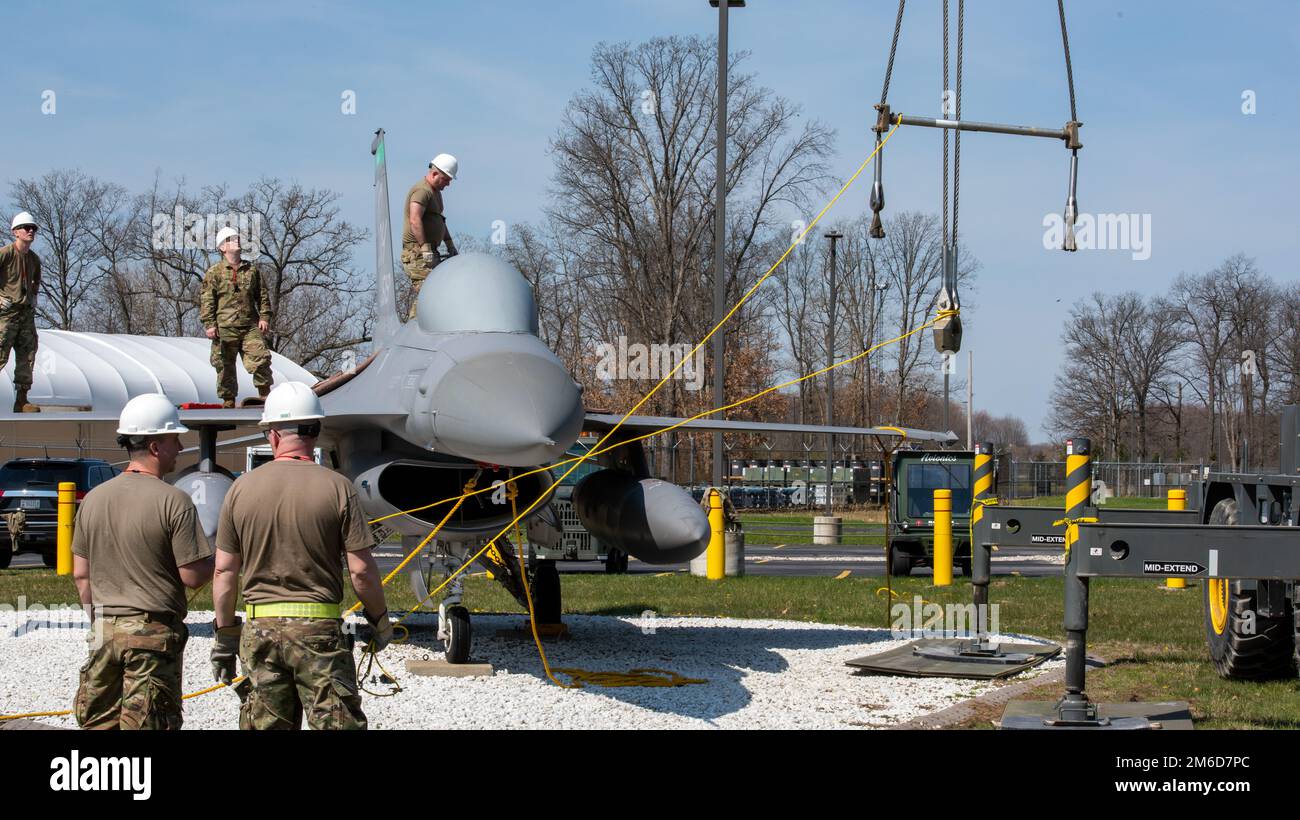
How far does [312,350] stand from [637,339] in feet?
54.8

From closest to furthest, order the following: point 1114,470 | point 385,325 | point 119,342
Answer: point 385,325
point 119,342
point 1114,470

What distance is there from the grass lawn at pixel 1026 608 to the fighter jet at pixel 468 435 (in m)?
3.13

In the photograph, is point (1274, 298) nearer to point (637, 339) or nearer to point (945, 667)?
point (637, 339)

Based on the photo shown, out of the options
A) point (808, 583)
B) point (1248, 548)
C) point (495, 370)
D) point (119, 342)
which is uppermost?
point (119, 342)

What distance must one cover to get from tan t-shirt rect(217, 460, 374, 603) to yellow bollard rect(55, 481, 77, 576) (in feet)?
51.9

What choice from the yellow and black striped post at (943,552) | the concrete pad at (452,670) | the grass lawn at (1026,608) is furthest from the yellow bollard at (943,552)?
the concrete pad at (452,670)

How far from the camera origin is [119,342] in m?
48.2

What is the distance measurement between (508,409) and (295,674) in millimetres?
3675

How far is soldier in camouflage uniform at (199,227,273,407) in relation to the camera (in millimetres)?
13922

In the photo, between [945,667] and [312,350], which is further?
[312,350]

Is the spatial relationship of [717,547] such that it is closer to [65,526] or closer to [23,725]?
[65,526]
